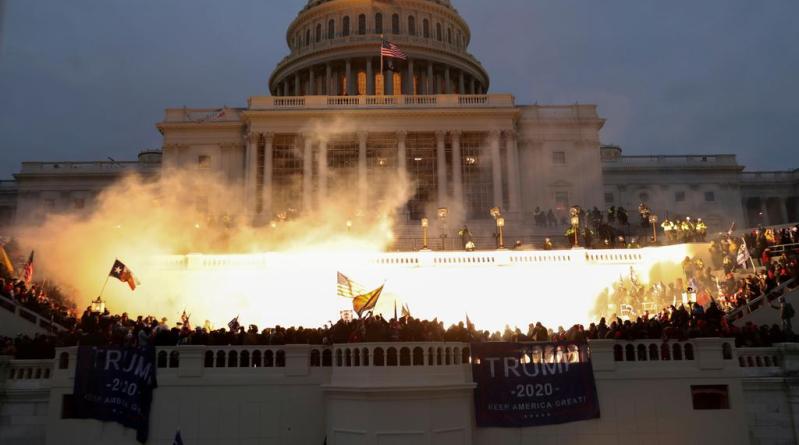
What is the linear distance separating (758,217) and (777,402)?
58.1m

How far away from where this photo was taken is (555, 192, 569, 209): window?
166ft

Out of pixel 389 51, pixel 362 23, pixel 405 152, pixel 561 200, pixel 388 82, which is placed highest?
pixel 362 23

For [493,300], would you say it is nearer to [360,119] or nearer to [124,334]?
[124,334]

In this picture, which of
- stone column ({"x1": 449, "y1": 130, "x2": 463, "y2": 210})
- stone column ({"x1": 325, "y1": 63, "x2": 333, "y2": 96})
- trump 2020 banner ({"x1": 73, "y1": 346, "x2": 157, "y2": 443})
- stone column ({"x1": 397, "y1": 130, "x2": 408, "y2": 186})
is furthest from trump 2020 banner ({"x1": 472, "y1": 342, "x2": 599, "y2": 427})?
stone column ({"x1": 325, "y1": 63, "x2": 333, "y2": 96})

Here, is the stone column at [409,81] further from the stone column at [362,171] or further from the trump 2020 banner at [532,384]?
the trump 2020 banner at [532,384]

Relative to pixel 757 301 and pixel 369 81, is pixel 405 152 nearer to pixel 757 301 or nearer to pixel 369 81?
pixel 369 81

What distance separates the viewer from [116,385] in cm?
1702

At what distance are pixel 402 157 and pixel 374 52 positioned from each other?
22401 mm

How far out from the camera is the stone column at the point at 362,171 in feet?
157

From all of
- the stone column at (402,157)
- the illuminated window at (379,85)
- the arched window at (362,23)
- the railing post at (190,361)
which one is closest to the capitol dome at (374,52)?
the arched window at (362,23)

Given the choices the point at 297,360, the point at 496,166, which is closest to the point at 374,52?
the point at 496,166

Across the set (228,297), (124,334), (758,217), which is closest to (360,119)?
(228,297)

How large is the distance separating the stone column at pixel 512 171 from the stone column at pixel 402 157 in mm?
7256

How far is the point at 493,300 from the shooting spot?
31.4 metres
